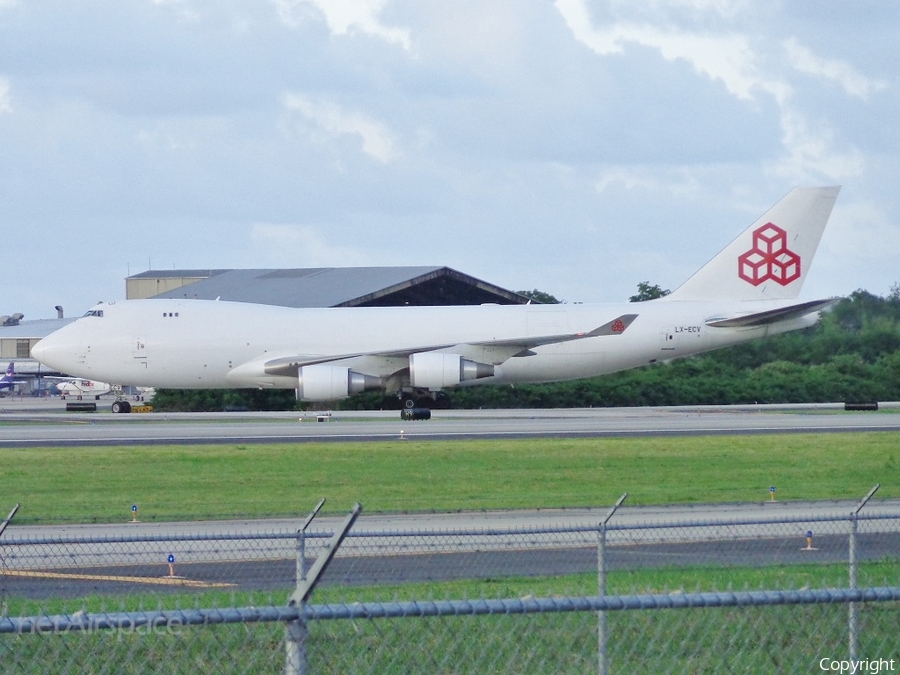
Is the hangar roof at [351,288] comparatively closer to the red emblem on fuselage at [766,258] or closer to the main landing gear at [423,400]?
the main landing gear at [423,400]

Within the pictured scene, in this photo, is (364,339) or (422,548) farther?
(364,339)

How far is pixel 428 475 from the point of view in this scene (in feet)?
71.5

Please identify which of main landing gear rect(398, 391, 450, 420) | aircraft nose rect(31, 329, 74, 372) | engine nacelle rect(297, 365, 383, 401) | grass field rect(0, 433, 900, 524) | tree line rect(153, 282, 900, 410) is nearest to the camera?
grass field rect(0, 433, 900, 524)

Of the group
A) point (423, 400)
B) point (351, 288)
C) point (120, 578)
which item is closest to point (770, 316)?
point (423, 400)

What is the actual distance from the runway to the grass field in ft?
9.40

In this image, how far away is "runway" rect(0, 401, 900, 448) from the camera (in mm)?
30234

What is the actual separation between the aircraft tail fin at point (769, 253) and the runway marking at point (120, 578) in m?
34.6

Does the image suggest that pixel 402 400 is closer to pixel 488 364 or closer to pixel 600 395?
pixel 488 364

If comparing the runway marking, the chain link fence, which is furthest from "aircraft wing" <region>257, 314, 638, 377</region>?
the runway marking

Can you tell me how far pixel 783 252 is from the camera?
43656 millimetres

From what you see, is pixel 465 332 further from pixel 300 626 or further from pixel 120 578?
pixel 300 626

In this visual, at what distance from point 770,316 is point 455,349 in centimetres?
1108
